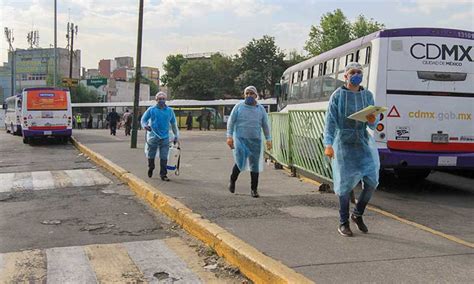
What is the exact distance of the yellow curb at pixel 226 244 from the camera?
4.43 metres

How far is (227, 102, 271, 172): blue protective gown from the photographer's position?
27.7 feet

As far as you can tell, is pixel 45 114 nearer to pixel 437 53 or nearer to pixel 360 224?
pixel 437 53

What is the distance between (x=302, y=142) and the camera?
34.9 ft

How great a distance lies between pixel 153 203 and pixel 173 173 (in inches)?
120

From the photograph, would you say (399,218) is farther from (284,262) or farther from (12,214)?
Result: (12,214)

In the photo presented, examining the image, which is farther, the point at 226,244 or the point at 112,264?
the point at 226,244

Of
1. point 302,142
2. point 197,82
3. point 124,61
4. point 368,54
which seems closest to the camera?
point 368,54

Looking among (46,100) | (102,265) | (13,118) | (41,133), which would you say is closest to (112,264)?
(102,265)

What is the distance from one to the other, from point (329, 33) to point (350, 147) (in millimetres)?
43242

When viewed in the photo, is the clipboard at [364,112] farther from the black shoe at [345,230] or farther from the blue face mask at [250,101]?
the blue face mask at [250,101]

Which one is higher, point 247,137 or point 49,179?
point 247,137

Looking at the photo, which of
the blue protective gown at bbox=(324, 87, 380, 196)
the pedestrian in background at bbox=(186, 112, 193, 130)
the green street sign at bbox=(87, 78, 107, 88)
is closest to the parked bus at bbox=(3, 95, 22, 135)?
the pedestrian in background at bbox=(186, 112, 193, 130)

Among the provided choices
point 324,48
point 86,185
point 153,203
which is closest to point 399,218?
point 153,203

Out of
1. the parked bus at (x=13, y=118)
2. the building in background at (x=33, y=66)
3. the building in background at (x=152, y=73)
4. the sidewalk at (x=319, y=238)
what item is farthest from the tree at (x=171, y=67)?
the building in background at (x=152, y=73)
